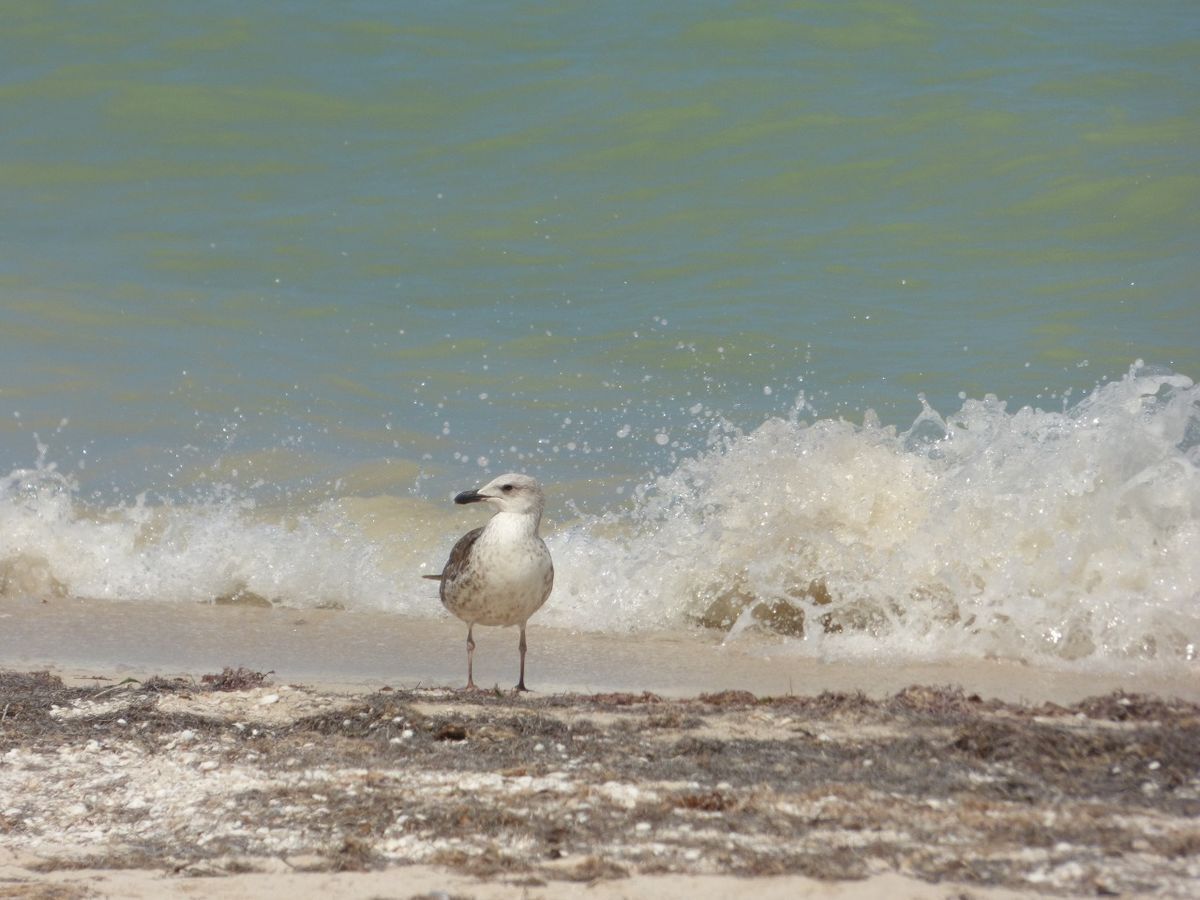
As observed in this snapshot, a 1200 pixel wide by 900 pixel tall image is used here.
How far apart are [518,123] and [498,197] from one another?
3.73ft

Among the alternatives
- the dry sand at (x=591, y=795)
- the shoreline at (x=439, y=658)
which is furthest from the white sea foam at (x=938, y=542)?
the dry sand at (x=591, y=795)

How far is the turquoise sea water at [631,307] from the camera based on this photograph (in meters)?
7.32

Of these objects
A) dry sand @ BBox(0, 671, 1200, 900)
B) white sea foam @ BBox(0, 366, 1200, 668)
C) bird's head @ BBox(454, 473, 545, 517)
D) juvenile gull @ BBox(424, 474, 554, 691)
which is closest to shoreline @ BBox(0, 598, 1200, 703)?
white sea foam @ BBox(0, 366, 1200, 668)

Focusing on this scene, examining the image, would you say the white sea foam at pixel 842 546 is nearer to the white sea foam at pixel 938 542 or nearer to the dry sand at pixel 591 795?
the white sea foam at pixel 938 542

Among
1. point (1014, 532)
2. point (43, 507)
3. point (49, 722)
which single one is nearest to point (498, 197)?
point (43, 507)

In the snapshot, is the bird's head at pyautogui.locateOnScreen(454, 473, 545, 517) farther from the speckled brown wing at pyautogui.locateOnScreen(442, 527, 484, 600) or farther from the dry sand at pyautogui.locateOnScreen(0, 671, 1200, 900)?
the dry sand at pyautogui.locateOnScreen(0, 671, 1200, 900)

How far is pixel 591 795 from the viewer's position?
3.74 meters

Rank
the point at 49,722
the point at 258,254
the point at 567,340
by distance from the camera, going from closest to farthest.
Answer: the point at 49,722 < the point at 567,340 < the point at 258,254

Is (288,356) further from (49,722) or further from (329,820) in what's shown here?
(329,820)

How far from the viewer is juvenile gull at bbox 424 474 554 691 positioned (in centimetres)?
568

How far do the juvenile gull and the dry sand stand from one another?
701 millimetres

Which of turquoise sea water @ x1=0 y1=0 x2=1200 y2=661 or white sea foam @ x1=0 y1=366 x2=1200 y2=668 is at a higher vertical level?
turquoise sea water @ x1=0 y1=0 x2=1200 y2=661

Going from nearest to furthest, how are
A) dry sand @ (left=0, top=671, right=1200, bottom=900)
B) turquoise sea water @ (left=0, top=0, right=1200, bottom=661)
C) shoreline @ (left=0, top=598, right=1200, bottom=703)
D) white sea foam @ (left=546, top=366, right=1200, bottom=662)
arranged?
1. dry sand @ (left=0, top=671, right=1200, bottom=900)
2. shoreline @ (left=0, top=598, right=1200, bottom=703)
3. white sea foam @ (left=546, top=366, right=1200, bottom=662)
4. turquoise sea water @ (left=0, top=0, right=1200, bottom=661)

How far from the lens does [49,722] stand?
4625 mm
